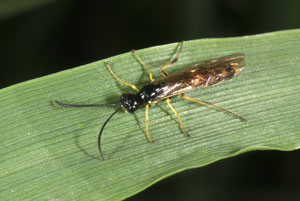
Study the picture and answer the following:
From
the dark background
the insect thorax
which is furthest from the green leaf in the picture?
the dark background

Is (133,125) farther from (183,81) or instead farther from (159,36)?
(159,36)

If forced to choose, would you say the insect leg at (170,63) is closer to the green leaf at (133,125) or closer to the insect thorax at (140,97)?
the green leaf at (133,125)

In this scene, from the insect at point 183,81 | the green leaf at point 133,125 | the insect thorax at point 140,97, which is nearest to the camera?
the green leaf at point 133,125

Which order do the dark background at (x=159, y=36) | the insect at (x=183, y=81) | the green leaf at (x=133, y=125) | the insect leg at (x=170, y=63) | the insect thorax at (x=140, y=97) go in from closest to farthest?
the green leaf at (x=133, y=125) < the insect thorax at (x=140, y=97) < the insect at (x=183, y=81) < the insect leg at (x=170, y=63) < the dark background at (x=159, y=36)

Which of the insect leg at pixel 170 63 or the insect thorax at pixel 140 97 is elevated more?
the insect leg at pixel 170 63

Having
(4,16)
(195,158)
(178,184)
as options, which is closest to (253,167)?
(178,184)

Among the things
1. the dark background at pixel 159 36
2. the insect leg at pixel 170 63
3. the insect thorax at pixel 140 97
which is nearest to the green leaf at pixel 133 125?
the insect leg at pixel 170 63
